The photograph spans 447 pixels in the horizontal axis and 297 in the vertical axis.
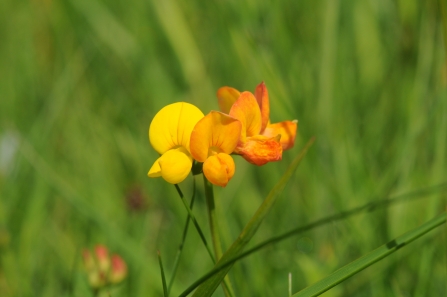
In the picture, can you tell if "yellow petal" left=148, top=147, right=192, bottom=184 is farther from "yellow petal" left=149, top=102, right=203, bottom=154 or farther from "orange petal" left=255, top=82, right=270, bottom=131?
"orange petal" left=255, top=82, right=270, bottom=131

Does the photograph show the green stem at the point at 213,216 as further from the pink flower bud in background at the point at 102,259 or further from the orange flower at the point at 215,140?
the pink flower bud in background at the point at 102,259

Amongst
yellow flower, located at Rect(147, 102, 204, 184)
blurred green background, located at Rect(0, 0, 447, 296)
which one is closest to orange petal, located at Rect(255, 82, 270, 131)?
yellow flower, located at Rect(147, 102, 204, 184)

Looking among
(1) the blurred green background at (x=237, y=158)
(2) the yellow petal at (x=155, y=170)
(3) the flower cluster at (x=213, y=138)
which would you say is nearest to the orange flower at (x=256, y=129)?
(3) the flower cluster at (x=213, y=138)

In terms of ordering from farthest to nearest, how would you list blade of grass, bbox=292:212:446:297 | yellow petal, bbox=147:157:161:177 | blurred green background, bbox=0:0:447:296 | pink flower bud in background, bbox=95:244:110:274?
blurred green background, bbox=0:0:447:296 → pink flower bud in background, bbox=95:244:110:274 → yellow petal, bbox=147:157:161:177 → blade of grass, bbox=292:212:446:297

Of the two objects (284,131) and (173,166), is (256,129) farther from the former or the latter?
(173,166)

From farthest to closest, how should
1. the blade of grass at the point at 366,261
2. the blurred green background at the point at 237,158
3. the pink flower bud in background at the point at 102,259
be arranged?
the blurred green background at the point at 237,158, the pink flower bud in background at the point at 102,259, the blade of grass at the point at 366,261

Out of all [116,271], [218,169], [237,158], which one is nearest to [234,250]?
[218,169]

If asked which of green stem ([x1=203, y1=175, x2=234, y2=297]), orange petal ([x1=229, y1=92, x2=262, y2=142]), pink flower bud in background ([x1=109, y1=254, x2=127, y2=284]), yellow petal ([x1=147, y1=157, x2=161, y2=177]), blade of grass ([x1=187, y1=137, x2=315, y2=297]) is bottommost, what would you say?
blade of grass ([x1=187, y1=137, x2=315, y2=297])

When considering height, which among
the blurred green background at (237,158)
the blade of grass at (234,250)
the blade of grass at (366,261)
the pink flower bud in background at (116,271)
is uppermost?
the blurred green background at (237,158)
